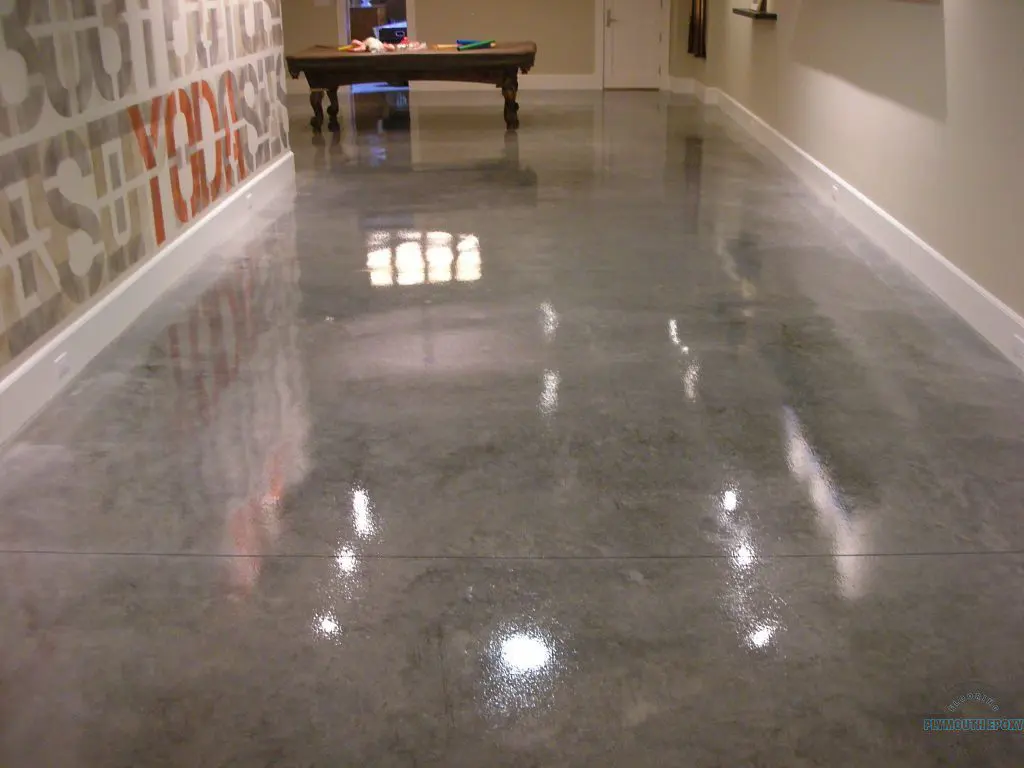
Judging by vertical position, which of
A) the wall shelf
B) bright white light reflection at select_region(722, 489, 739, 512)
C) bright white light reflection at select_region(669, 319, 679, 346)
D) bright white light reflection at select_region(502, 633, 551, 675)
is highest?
the wall shelf

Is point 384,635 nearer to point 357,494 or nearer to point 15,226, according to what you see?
point 357,494

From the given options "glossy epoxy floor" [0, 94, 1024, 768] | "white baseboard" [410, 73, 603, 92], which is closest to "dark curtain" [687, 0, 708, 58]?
"white baseboard" [410, 73, 603, 92]

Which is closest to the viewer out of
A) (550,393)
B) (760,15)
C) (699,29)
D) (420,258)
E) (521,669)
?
(521,669)

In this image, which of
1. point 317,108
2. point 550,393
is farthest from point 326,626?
point 317,108

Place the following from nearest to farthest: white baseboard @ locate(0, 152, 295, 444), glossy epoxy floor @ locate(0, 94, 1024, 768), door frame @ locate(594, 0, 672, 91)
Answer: glossy epoxy floor @ locate(0, 94, 1024, 768) → white baseboard @ locate(0, 152, 295, 444) → door frame @ locate(594, 0, 672, 91)

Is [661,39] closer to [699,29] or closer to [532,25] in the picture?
[699,29]

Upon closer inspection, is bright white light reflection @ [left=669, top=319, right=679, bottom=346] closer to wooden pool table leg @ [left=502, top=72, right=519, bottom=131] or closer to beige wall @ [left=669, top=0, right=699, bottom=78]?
wooden pool table leg @ [left=502, top=72, right=519, bottom=131]

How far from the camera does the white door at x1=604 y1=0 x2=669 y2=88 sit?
12.4 m

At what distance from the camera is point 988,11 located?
12.1ft

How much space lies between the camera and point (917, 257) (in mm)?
4406

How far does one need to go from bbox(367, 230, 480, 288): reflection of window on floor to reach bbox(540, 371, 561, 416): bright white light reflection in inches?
47.2

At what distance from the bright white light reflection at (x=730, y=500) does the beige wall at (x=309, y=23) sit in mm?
11413

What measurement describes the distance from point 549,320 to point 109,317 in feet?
5.17

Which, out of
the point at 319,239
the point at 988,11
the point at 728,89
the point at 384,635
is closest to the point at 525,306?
the point at 319,239
